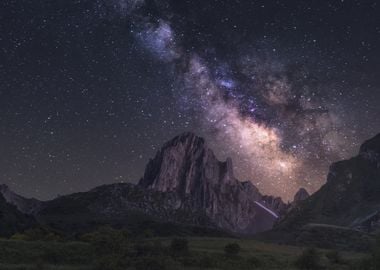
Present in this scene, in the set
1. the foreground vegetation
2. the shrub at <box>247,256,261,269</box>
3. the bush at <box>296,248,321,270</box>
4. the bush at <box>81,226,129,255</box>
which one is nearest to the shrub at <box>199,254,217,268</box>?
the foreground vegetation

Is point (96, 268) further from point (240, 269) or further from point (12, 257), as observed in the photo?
point (240, 269)

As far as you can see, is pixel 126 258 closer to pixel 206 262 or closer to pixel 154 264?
pixel 154 264

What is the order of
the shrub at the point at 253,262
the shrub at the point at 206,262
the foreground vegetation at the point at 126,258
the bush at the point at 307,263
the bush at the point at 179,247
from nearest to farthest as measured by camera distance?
the foreground vegetation at the point at 126,258, the shrub at the point at 206,262, the shrub at the point at 253,262, the bush at the point at 307,263, the bush at the point at 179,247

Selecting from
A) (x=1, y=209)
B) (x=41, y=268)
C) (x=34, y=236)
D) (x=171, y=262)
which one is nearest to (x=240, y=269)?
(x=171, y=262)

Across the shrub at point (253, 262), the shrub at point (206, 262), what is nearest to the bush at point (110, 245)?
the shrub at point (206, 262)

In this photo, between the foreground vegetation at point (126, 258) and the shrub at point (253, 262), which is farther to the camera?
the shrub at point (253, 262)

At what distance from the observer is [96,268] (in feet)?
160

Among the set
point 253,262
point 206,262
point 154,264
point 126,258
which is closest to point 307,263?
point 253,262

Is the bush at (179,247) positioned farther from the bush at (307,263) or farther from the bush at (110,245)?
the bush at (307,263)

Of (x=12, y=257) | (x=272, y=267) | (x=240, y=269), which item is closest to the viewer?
(x=12, y=257)

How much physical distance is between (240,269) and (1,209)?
168 metres

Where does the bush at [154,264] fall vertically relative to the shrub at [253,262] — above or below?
below

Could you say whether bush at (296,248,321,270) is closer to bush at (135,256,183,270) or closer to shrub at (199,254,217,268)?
shrub at (199,254,217,268)

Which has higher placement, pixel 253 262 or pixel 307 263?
pixel 307 263
